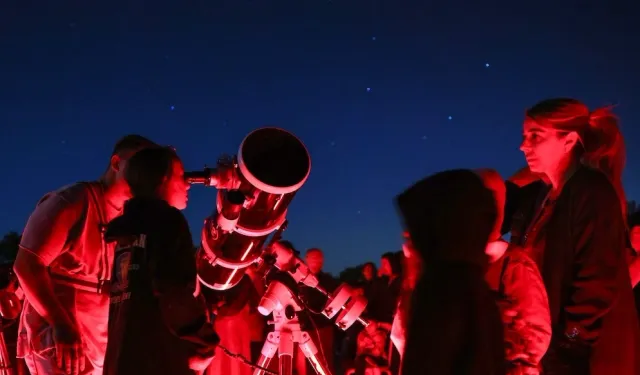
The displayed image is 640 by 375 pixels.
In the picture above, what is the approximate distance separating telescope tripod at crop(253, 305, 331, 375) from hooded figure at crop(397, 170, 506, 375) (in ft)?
7.62

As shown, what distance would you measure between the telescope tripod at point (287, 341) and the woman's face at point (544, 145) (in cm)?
184

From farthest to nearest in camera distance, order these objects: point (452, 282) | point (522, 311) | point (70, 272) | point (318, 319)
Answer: point (318, 319) < point (70, 272) < point (522, 311) < point (452, 282)

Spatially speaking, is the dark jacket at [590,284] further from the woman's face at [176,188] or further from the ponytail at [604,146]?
the woman's face at [176,188]

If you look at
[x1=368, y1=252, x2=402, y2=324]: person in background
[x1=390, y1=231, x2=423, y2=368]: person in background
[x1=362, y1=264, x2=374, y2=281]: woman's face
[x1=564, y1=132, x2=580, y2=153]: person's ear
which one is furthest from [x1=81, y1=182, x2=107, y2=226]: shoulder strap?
[x1=362, y1=264, x2=374, y2=281]: woman's face

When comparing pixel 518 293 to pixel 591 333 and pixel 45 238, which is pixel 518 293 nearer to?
pixel 591 333

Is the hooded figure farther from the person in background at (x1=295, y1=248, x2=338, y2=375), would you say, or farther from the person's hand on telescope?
the person in background at (x1=295, y1=248, x2=338, y2=375)

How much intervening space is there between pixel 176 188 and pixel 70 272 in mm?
711

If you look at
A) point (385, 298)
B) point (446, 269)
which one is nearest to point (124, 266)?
point (446, 269)

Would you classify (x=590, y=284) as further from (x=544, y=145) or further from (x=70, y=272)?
(x=70, y=272)

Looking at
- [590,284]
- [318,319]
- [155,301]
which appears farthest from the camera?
[318,319]

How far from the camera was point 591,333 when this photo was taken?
235 cm

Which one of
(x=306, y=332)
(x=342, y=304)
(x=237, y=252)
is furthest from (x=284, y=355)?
(x=237, y=252)

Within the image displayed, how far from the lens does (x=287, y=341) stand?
4.12m

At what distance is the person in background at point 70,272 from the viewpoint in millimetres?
3076
